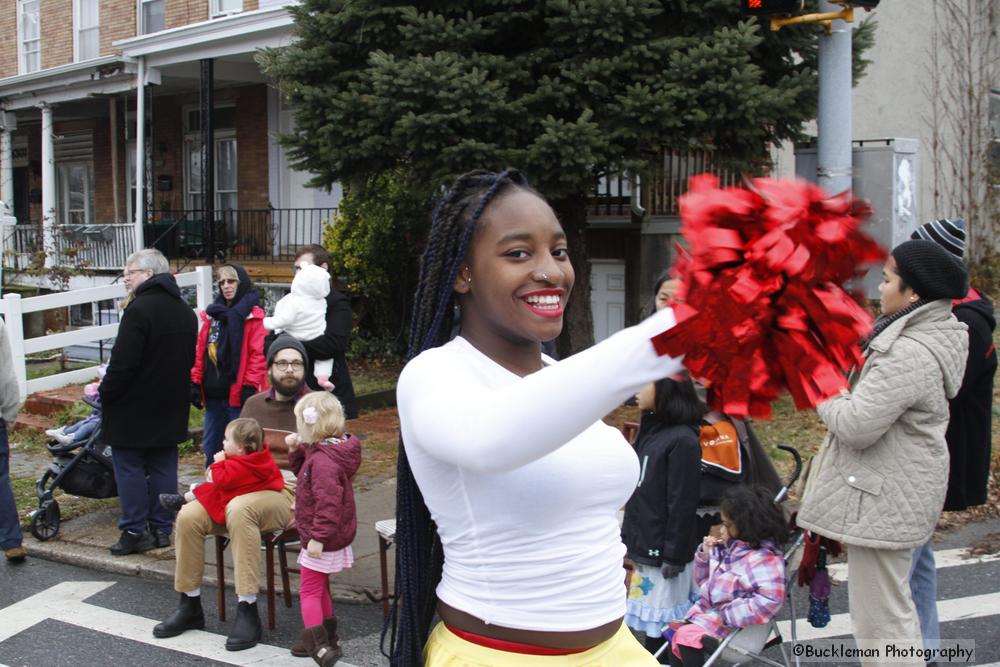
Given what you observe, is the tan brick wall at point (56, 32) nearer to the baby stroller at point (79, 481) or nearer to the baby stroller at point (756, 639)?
the baby stroller at point (79, 481)

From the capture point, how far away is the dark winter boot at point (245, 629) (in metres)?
5.20

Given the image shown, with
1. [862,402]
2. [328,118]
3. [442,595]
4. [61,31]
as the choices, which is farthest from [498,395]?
[61,31]

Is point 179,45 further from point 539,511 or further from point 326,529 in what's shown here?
point 539,511

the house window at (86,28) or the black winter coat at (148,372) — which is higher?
the house window at (86,28)

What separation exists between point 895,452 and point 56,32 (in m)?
21.0

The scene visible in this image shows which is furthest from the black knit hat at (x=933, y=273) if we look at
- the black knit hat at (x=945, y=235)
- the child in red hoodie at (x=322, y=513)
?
the child in red hoodie at (x=322, y=513)

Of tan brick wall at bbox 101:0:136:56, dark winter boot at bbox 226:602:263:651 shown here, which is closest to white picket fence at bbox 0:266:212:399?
dark winter boot at bbox 226:602:263:651

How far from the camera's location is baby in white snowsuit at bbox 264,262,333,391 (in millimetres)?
7852

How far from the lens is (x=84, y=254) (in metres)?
18.8

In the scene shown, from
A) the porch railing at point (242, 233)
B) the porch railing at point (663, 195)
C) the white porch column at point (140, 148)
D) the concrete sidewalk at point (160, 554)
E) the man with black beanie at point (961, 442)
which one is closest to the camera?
the man with black beanie at point (961, 442)

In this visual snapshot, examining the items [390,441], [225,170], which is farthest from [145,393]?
[225,170]

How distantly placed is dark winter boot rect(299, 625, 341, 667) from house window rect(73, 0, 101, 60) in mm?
18177

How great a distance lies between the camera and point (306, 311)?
791cm

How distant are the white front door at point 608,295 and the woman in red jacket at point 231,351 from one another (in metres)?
5.88
